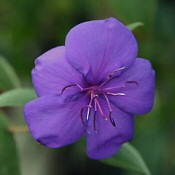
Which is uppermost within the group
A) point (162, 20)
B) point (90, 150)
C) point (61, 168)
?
point (90, 150)

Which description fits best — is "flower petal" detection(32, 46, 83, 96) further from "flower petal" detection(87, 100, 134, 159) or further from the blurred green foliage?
the blurred green foliage

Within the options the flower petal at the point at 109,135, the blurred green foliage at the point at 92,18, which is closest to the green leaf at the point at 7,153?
the flower petal at the point at 109,135

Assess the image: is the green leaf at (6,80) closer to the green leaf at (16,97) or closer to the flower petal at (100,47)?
the green leaf at (16,97)

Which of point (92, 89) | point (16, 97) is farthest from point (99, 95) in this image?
point (16, 97)

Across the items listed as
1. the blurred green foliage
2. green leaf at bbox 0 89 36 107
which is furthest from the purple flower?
the blurred green foliage

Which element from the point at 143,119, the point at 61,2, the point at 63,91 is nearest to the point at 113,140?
the point at 63,91

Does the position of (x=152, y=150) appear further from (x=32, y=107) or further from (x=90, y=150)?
(x=32, y=107)
